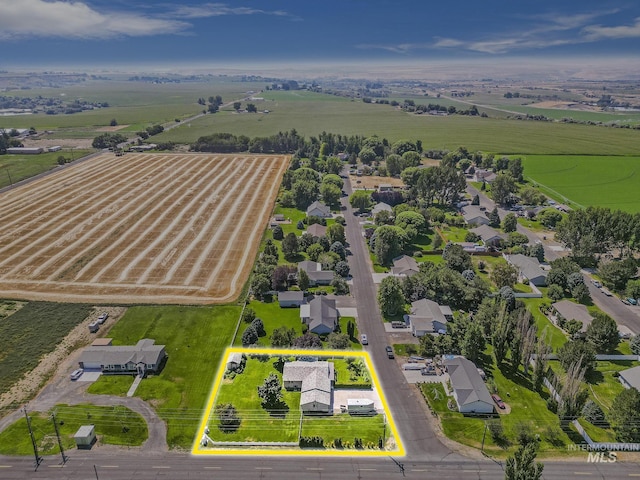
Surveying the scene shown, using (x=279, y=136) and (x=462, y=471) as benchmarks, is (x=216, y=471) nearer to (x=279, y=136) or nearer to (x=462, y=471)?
(x=462, y=471)

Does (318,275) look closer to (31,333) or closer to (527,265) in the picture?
(527,265)

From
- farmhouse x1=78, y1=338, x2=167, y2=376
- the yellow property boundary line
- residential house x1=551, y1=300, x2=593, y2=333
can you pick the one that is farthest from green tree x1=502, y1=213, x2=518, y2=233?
farmhouse x1=78, y1=338, x2=167, y2=376

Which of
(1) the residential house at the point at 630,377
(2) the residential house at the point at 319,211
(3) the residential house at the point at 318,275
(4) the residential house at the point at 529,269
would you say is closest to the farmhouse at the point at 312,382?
(3) the residential house at the point at 318,275

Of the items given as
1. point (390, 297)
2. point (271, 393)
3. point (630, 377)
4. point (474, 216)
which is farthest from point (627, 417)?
point (474, 216)

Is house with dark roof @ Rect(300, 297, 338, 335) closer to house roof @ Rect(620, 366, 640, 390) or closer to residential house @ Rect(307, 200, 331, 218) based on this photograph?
house roof @ Rect(620, 366, 640, 390)

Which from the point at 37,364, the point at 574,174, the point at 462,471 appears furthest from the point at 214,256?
the point at 574,174

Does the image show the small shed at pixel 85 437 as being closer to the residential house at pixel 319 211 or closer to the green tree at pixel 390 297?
the green tree at pixel 390 297
